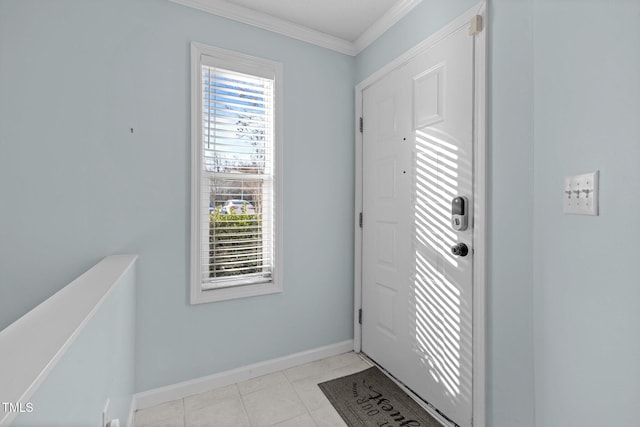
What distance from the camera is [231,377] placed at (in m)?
2.07

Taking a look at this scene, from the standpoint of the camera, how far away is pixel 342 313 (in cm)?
253

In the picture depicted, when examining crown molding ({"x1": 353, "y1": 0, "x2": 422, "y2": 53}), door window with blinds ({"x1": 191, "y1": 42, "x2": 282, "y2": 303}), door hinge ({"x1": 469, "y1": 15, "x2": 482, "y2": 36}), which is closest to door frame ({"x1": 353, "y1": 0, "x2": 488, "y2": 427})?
door hinge ({"x1": 469, "y1": 15, "x2": 482, "y2": 36})

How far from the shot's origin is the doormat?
1.71 m

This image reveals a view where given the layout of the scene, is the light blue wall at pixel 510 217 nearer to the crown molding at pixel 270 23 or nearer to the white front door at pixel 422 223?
the white front door at pixel 422 223

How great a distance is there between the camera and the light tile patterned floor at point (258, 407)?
5.59 feet

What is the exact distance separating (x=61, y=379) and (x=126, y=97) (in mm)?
1647

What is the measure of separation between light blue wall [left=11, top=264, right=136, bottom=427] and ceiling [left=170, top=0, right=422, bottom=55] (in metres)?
1.77

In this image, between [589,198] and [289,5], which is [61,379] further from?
[289,5]

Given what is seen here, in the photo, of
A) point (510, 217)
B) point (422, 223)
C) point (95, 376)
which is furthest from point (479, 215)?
point (95, 376)

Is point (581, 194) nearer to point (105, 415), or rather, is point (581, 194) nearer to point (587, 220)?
point (587, 220)

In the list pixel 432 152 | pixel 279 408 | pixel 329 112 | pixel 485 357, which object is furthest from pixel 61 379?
pixel 329 112

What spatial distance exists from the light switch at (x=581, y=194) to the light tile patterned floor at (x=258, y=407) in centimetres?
152

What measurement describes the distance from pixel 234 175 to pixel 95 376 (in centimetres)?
142

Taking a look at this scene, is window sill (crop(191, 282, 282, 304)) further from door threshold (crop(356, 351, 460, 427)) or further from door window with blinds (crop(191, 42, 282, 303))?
door threshold (crop(356, 351, 460, 427))
